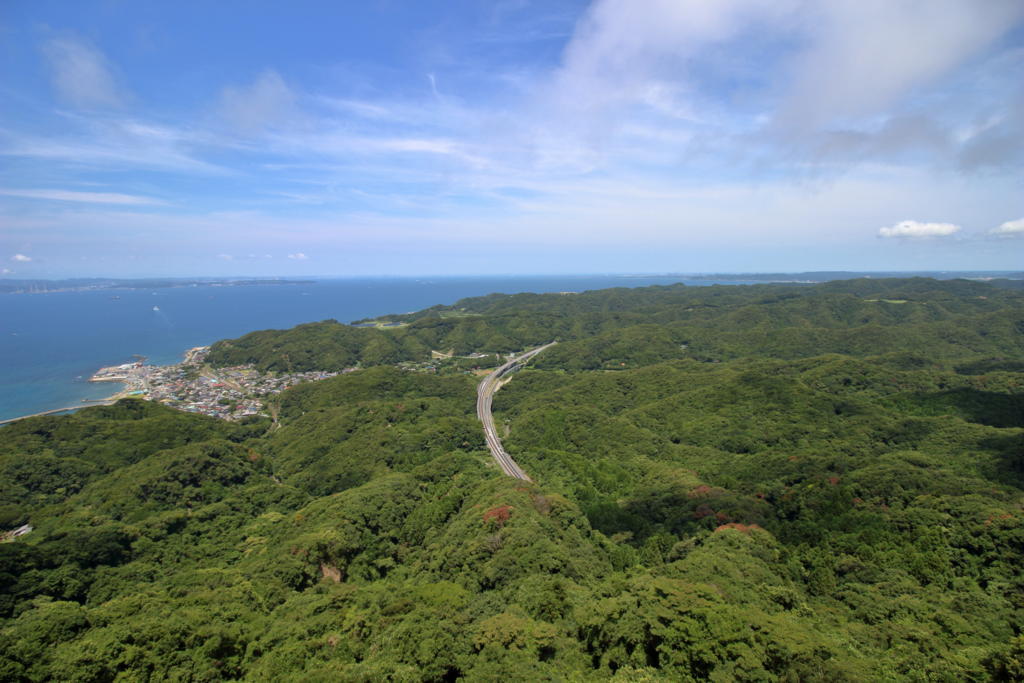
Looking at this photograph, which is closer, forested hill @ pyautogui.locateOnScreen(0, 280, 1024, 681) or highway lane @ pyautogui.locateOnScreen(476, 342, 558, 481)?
forested hill @ pyautogui.locateOnScreen(0, 280, 1024, 681)

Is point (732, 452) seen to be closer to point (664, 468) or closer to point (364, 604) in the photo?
point (664, 468)

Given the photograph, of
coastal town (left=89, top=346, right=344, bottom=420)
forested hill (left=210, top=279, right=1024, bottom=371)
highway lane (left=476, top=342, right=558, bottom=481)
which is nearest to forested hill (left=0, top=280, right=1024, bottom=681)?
highway lane (left=476, top=342, right=558, bottom=481)

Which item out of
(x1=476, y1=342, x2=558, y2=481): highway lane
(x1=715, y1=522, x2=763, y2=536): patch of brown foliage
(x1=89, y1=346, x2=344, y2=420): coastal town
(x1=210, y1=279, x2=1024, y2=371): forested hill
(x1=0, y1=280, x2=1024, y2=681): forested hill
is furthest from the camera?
(x1=210, y1=279, x2=1024, y2=371): forested hill

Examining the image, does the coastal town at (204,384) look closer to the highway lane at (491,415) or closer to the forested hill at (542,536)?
the forested hill at (542,536)

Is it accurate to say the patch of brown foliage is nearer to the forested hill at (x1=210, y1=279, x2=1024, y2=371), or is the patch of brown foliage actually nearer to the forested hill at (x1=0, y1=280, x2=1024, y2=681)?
the forested hill at (x1=0, y1=280, x2=1024, y2=681)

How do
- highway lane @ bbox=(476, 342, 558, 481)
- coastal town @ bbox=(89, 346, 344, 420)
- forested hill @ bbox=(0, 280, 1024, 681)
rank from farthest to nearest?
coastal town @ bbox=(89, 346, 344, 420) < highway lane @ bbox=(476, 342, 558, 481) < forested hill @ bbox=(0, 280, 1024, 681)

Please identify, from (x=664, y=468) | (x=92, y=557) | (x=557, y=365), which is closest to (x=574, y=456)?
(x=664, y=468)

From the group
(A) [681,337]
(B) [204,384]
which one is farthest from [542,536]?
(A) [681,337]

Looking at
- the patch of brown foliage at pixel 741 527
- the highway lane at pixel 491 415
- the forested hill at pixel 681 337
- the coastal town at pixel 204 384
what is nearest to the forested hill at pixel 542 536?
the patch of brown foliage at pixel 741 527
